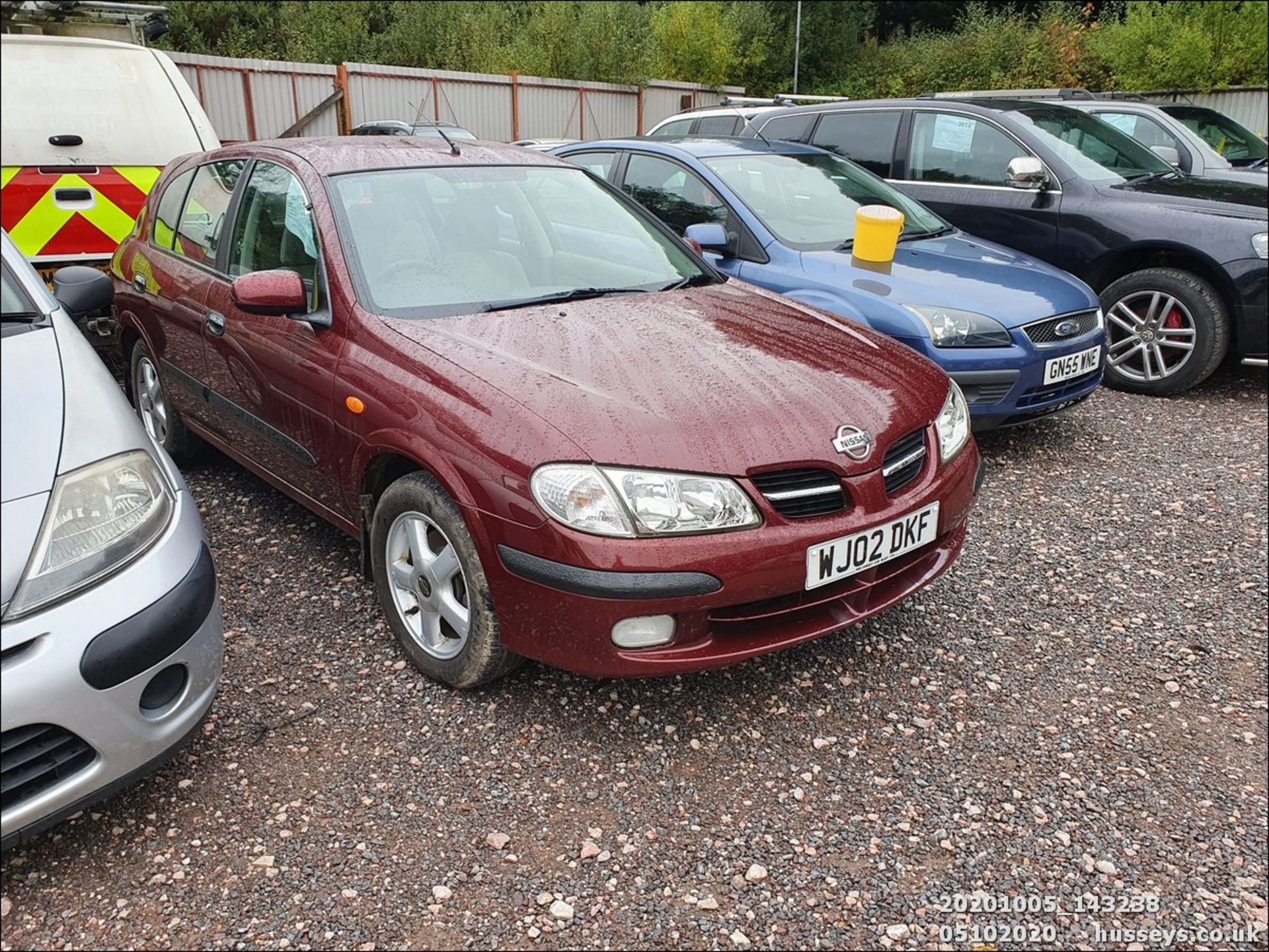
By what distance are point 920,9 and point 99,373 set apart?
3188cm

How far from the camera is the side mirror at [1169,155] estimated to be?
7023 mm

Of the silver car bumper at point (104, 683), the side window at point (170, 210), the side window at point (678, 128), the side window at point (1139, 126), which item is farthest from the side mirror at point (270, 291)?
the side window at point (1139, 126)

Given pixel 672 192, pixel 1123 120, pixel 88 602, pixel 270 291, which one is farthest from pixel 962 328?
pixel 1123 120

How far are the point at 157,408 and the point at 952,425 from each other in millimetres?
3556

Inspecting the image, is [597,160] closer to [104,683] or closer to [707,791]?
[707,791]

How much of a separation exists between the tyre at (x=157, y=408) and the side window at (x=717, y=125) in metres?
4.83

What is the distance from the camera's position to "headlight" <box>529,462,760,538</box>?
2.26 m

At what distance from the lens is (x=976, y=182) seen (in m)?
6.46

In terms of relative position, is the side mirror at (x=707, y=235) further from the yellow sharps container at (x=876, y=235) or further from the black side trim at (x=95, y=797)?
the black side trim at (x=95, y=797)

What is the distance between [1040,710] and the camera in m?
2.77

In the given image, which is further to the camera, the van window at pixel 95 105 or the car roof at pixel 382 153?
the car roof at pixel 382 153

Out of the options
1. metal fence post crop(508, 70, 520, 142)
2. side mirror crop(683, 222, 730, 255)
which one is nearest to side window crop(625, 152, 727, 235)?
side mirror crop(683, 222, 730, 255)

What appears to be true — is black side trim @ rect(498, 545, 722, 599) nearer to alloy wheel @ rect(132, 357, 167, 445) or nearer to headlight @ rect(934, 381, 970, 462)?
headlight @ rect(934, 381, 970, 462)

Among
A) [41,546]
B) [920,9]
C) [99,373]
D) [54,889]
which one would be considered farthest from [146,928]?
[920,9]
